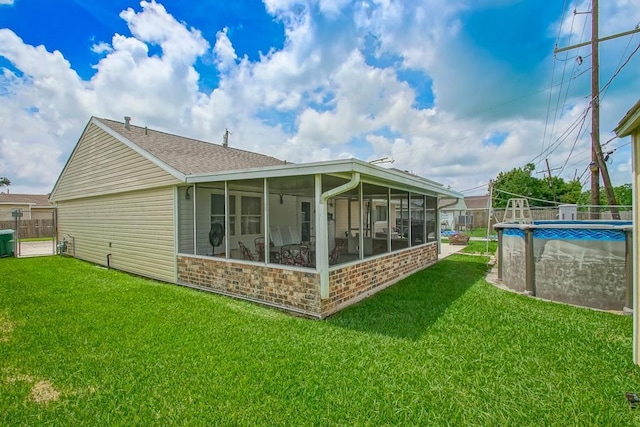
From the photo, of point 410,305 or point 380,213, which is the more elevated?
point 380,213

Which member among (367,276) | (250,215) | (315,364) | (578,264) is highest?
(250,215)

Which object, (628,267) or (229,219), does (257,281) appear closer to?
(229,219)

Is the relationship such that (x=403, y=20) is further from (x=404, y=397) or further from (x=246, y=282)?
(x=404, y=397)

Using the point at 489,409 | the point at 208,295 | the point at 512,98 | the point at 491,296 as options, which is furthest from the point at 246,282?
the point at 512,98

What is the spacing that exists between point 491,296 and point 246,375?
18.1 ft

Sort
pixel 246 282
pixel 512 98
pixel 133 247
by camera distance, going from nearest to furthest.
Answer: pixel 246 282 → pixel 133 247 → pixel 512 98

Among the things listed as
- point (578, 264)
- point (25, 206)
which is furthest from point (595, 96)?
point (25, 206)

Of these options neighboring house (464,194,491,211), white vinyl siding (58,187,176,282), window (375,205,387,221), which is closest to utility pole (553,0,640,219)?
window (375,205,387,221)

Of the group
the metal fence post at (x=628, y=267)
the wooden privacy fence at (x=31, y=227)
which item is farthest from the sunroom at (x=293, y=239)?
the wooden privacy fence at (x=31, y=227)

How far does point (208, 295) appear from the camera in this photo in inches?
266

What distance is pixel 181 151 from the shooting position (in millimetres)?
9359

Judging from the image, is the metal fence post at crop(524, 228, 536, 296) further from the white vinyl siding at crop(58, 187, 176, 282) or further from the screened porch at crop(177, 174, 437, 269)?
the white vinyl siding at crop(58, 187, 176, 282)

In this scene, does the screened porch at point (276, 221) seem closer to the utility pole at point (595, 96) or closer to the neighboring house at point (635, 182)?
the neighboring house at point (635, 182)

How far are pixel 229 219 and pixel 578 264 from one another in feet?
26.0
